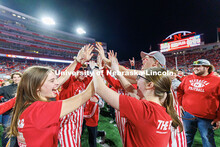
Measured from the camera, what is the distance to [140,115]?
1149 mm

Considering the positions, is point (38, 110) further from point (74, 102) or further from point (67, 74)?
point (67, 74)

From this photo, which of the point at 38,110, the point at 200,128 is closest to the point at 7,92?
the point at 38,110

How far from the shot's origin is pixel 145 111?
1.16m

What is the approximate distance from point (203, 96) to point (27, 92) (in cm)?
361

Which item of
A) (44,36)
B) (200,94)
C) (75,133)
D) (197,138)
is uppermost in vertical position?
(44,36)

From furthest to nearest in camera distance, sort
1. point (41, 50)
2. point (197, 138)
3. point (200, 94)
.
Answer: point (41, 50) < point (197, 138) < point (200, 94)

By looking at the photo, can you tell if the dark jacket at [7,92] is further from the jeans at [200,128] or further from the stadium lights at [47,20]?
the stadium lights at [47,20]

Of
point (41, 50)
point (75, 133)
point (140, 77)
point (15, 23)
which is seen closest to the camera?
point (140, 77)

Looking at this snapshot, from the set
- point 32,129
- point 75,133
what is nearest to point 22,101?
point 32,129

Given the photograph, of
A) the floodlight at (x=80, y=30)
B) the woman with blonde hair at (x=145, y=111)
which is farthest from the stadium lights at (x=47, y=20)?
the woman with blonde hair at (x=145, y=111)

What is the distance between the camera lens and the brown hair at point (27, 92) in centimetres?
130

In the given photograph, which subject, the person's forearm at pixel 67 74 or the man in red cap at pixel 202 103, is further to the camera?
the man in red cap at pixel 202 103

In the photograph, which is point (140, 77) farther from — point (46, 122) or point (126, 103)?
point (46, 122)

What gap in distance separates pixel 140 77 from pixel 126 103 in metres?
0.50
